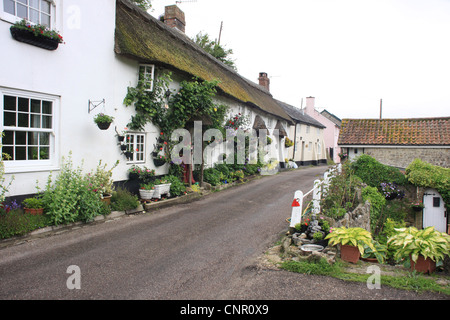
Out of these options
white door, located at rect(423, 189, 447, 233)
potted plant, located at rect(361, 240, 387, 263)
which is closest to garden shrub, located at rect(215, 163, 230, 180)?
white door, located at rect(423, 189, 447, 233)

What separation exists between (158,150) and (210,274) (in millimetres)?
6819

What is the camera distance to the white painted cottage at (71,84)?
A: 6855mm

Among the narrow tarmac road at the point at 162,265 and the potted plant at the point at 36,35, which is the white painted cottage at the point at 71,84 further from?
the narrow tarmac road at the point at 162,265

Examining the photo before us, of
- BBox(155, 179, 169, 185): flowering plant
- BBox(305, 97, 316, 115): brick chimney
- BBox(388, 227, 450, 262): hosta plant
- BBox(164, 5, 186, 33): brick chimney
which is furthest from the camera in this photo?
BBox(305, 97, 316, 115): brick chimney

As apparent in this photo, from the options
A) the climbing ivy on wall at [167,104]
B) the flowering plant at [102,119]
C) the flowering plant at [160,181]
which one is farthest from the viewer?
the flowering plant at [160,181]

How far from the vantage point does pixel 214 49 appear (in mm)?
30453

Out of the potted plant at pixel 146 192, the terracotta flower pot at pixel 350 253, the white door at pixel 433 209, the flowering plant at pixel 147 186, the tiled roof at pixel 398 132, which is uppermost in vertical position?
the tiled roof at pixel 398 132

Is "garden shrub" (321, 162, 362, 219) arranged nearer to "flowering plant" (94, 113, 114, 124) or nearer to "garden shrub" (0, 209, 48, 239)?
"flowering plant" (94, 113, 114, 124)

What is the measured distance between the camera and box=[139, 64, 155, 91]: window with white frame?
402 inches

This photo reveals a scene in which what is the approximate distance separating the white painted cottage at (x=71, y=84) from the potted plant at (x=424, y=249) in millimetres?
7513

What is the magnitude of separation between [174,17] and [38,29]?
12.1 metres

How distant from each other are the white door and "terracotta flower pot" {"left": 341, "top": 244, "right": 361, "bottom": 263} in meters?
10.5

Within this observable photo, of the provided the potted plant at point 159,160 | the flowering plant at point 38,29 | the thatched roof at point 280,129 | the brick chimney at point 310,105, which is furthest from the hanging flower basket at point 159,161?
the brick chimney at point 310,105
